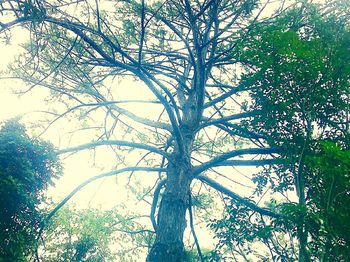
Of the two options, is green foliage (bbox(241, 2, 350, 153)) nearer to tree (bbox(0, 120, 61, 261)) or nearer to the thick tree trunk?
the thick tree trunk

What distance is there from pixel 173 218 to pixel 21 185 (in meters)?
3.23

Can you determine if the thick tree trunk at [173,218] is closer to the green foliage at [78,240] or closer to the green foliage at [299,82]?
the green foliage at [299,82]

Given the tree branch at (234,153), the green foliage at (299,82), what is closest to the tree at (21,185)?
the tree branch at (234,153)

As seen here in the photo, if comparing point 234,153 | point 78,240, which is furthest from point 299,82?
point 78,240

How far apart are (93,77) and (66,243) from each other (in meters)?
10.9

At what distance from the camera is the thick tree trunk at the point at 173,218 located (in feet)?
16.1

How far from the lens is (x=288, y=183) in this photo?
461 centimetres

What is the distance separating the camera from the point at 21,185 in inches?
241

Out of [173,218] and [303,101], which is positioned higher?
[303,101]

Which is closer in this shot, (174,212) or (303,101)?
(303,101)

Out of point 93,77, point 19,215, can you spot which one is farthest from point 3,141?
point 93,77

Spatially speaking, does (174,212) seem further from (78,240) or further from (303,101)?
(78,240)

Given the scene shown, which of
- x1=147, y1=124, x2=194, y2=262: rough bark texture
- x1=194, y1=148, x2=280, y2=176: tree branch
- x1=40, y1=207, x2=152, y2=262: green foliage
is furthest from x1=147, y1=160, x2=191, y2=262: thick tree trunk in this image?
x1=40, y1=207, x2=152, y2=262: green foliage

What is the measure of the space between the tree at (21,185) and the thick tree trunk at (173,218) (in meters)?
2.52
